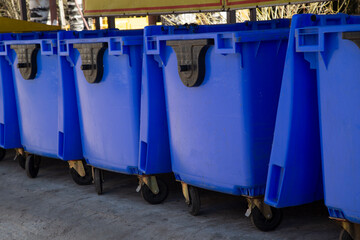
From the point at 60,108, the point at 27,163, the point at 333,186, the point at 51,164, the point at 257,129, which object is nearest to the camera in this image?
the point at 333,186

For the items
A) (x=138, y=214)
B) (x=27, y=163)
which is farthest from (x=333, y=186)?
(x=27, y=163)

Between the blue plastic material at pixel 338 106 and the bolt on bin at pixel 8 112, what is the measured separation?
3.77m

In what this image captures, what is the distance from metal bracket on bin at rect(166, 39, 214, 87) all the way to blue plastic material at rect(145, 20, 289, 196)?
0.11 feet

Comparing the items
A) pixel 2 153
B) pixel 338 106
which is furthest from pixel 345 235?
pixel 2 153

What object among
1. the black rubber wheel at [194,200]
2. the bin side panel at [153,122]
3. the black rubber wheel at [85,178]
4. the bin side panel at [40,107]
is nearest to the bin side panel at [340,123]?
the black rubber wheel at [194,200]

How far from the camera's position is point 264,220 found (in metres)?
4.37

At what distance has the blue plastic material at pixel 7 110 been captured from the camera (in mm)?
6695

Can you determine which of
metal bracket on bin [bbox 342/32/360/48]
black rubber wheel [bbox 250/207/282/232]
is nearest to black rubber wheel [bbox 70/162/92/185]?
black rubber wheel [bbox 250/207/282/232]

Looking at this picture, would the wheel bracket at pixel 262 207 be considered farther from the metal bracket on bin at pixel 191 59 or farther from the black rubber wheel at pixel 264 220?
the metal bracket on bin at pixel 191 59

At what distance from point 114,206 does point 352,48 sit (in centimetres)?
248

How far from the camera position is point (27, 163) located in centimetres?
646

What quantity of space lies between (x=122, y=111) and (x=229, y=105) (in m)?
1.25

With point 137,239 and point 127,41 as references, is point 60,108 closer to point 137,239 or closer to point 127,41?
point 127,41

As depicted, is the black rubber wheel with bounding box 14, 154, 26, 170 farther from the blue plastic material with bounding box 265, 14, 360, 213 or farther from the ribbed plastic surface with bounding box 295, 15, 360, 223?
the ribbed plastic surface with bounding box 295, 15, 360, 223
